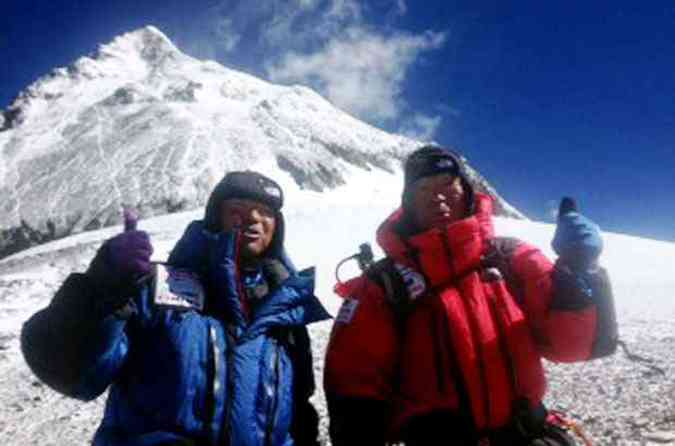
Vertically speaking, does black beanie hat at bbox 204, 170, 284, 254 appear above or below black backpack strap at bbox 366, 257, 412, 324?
above

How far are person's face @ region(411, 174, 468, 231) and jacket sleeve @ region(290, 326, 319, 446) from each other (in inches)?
49.0

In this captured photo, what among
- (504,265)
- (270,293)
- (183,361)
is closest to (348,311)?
(270,293)

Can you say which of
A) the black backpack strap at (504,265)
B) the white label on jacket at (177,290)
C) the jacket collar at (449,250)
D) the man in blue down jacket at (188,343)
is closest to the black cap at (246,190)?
the man in blue down jacket at (188,343)

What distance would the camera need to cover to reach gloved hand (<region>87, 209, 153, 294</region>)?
411 cm

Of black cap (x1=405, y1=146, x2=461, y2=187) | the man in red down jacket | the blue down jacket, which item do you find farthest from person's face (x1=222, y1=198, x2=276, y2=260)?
black cap (x1=405, y1=146, x2=461, y2=187)

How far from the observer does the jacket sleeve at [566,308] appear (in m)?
4.64

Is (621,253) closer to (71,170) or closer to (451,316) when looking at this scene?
(451,316)

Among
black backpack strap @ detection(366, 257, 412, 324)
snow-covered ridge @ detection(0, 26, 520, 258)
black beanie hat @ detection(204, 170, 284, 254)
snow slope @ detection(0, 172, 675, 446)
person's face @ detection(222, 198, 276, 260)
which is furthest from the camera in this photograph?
snow-covered ridge @ detection(0, 26, 520, 258)

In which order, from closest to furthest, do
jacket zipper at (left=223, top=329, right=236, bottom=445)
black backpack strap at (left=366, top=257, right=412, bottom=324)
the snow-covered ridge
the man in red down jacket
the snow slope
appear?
jacket zipper at (left=223, top=329, right=236, bottom=445) < the man in red down jacket < black backpack strap at (left=366, top=257, right=412, bottom=324) < the snow slope < the snow-covered ridge

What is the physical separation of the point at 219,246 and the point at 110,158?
110 m

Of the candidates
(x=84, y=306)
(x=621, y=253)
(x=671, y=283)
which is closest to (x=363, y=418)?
(x=84, y=306)

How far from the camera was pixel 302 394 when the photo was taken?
4.92 meters

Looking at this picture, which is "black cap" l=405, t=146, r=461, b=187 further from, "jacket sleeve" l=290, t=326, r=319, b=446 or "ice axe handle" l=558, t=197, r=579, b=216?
"jacket sleeve" l=290, t=326, r=319, b=446

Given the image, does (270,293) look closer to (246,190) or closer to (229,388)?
(229,388)
